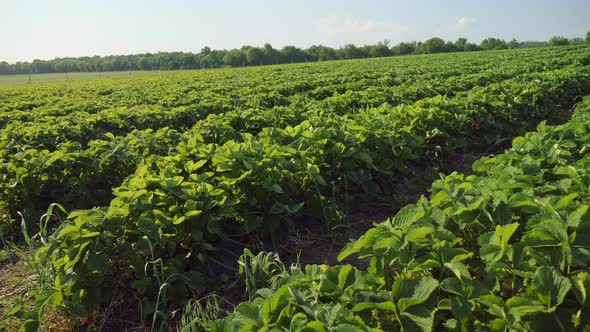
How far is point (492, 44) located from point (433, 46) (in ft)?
40.1

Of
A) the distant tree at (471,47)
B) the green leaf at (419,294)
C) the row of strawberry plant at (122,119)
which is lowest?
the green leaf at (419,294)

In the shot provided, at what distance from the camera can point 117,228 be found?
7.98 feet

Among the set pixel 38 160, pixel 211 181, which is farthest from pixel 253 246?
pixel 38 160

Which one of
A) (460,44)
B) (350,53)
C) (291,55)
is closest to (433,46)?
(460,44)

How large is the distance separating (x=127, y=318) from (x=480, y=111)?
549 centimetres

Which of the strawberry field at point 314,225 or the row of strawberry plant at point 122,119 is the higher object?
the row of strawberry plant at point 122,119

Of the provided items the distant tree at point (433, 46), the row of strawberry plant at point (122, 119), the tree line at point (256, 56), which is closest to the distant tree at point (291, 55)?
the tree line at point (256, 56)

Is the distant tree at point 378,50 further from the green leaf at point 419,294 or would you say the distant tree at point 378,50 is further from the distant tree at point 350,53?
the green leaf at point 419,294

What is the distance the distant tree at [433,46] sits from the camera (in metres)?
78.3

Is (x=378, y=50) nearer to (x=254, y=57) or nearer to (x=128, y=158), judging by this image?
(x=254, y=57)

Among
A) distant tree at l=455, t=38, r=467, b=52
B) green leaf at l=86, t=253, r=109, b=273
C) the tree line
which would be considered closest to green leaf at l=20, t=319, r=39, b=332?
green leaf at l=86, t=253, r=109, b=273

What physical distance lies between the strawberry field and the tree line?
69.5m

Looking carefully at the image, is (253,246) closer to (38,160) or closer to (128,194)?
(128,194)

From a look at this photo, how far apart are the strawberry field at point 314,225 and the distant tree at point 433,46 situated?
80.0 meters
